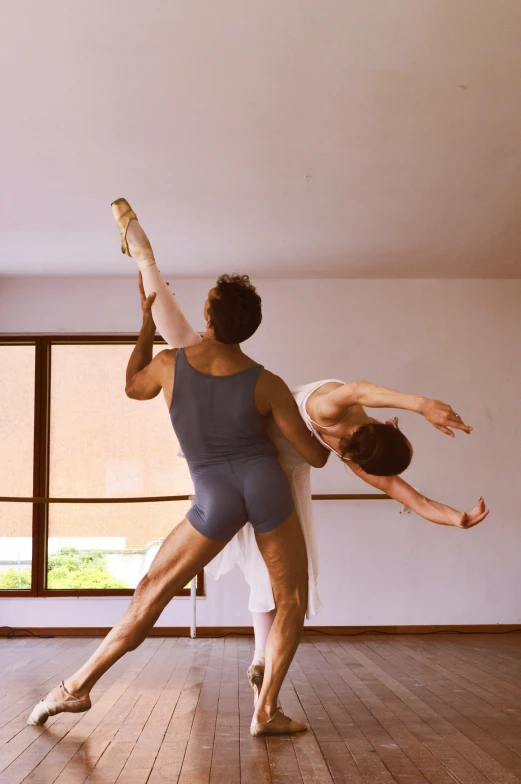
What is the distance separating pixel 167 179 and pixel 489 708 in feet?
9.64

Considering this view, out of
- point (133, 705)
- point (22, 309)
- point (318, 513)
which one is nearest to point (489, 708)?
point (133, 705)

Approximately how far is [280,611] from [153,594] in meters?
0.44

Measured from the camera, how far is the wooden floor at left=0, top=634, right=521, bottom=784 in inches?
98.0

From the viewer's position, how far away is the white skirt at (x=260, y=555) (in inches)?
119

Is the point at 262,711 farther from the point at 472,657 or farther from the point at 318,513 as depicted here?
the point at 318,513

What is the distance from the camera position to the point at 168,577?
2.84 metres

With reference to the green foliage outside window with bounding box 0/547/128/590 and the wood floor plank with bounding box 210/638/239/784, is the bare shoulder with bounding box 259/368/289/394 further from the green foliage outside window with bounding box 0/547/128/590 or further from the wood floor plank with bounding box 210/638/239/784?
the green foliage outside window with bounding box 0/547/128/590

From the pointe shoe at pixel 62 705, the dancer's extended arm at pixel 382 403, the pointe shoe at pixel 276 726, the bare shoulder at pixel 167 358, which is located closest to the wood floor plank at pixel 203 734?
the pointe shoe at pixel 276 726

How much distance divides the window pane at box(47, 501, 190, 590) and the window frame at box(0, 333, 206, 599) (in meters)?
0.08

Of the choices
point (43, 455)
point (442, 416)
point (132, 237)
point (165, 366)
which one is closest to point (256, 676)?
point (165, 366)

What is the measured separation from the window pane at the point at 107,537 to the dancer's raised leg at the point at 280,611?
350cm

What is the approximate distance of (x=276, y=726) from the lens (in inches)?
114

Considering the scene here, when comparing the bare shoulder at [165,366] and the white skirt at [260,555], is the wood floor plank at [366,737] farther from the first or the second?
the bare shoulder at [165,366]

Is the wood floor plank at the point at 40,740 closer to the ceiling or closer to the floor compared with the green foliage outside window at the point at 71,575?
closer to the floor
